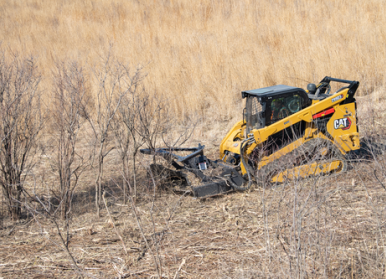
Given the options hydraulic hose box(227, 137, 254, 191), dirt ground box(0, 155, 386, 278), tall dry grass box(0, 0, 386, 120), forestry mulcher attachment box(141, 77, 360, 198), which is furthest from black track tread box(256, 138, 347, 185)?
tall dry grass box(0, 0, 386, 120)

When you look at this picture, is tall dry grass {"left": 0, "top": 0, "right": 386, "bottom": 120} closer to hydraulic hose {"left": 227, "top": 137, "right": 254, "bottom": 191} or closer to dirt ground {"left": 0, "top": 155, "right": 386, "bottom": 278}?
hydraulic hose {"left": 227, "top": 137, "right": 254, "bottom": 191}

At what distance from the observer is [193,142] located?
9.52 meters

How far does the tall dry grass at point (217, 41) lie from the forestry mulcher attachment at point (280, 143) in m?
2.53

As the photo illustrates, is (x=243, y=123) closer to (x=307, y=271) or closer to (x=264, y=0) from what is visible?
(x=307, y=271)

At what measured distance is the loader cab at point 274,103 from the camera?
6.05 metres

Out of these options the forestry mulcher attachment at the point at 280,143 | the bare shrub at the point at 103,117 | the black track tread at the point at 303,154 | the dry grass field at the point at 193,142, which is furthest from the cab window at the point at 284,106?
the bare shrub at the point at 103,117

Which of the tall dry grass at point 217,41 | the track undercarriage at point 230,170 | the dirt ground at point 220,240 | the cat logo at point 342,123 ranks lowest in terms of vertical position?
the dirt ground at point 220,240

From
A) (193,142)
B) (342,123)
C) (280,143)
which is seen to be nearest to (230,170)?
(280,143)

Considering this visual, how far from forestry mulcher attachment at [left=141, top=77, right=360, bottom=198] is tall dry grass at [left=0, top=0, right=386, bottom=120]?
8.30ft

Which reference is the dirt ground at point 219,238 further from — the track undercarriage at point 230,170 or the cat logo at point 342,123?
the cat logo at point 342,123

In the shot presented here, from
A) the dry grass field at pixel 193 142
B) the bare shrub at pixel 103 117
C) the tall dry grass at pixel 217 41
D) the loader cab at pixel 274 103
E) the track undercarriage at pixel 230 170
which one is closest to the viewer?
the dry grass field at pixel 193 142

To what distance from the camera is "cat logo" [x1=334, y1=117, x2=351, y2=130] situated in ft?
20.1

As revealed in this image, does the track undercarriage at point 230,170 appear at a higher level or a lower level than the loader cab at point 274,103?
lower

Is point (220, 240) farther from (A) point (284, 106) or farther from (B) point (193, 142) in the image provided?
(B) point (193, 142)
